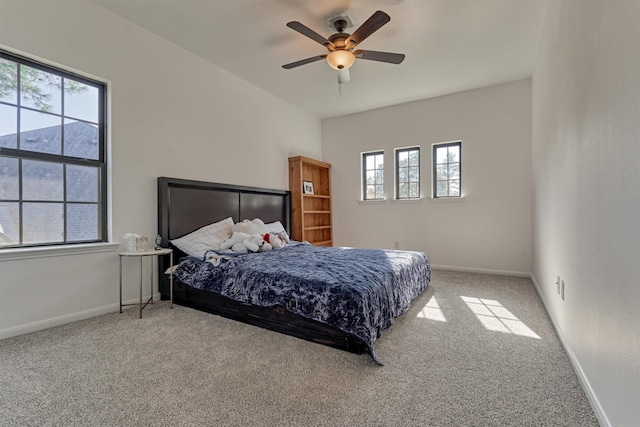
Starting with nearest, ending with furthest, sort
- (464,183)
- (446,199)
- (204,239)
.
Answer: (204,239)
(464,183)
(446,199)

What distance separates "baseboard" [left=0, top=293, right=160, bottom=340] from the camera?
2.34 meters

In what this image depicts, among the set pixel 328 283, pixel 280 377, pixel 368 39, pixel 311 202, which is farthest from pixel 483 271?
pixel 280 377

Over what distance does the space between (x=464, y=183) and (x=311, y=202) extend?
2747mm

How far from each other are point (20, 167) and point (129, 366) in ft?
6.30

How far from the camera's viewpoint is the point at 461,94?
191 inches

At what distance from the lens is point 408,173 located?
5.42 metres

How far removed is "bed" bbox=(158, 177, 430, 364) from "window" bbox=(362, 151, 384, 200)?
233 centimetres

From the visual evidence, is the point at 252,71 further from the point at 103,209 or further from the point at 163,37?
the point at 103,209

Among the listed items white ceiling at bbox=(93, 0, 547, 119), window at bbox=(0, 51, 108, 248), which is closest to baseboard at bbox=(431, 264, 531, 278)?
white ceiling at bbox=(93, 0, 547, 119)

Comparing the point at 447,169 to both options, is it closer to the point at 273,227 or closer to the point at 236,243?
the point at 273,227

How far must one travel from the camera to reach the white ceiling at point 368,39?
9.25 ft

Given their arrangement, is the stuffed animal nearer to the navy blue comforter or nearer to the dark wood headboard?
the navy blue comforter

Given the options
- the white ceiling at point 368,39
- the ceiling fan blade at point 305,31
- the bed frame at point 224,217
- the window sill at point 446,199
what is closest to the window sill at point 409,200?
the window sill at point 446,199

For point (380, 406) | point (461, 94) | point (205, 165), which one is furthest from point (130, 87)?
point (461, 94)
